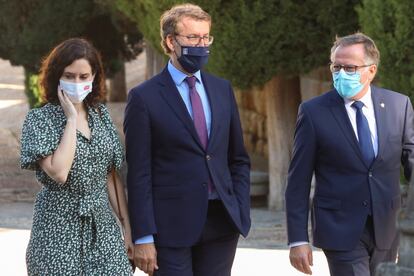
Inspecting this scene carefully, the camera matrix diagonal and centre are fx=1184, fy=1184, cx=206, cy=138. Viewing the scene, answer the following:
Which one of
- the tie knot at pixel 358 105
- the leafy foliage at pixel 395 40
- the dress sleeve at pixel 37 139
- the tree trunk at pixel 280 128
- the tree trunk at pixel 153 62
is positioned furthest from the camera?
the tree trunk at pixel 153 62

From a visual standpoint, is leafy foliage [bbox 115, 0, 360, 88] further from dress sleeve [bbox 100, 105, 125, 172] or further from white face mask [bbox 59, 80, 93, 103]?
white face mask [bbox 59, 80, 93, 103]

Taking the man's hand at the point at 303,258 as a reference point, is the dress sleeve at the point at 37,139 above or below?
above

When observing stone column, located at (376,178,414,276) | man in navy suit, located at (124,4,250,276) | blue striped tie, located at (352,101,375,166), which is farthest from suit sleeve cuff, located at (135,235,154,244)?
stone column, located at (376,178,414,276)

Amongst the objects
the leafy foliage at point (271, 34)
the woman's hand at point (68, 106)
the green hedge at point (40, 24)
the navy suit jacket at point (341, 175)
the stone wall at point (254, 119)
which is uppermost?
the woman's hand at point (68, 106)

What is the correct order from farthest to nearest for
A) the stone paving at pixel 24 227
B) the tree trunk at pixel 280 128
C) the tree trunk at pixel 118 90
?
the tree trunk at pixel 118 90, the tree trunk at pixel 280 128, the stone paving at pixel 24 227

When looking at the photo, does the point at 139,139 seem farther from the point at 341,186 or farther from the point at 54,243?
the point at 341,186

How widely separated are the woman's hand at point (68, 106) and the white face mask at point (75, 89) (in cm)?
2

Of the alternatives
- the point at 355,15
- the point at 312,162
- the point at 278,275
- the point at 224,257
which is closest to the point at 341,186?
the point at 312,162

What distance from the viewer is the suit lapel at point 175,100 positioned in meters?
5.61

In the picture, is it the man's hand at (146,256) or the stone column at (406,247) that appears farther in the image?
the man's hand at (146,256)

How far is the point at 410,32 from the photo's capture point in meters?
10.5

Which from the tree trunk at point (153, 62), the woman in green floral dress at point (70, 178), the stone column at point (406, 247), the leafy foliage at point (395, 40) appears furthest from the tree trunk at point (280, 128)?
the stone column at point (406, 247)

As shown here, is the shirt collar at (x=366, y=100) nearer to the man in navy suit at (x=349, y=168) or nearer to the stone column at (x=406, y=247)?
the man in navy suit at (x=349, y=168)

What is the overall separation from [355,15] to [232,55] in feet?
4.83
